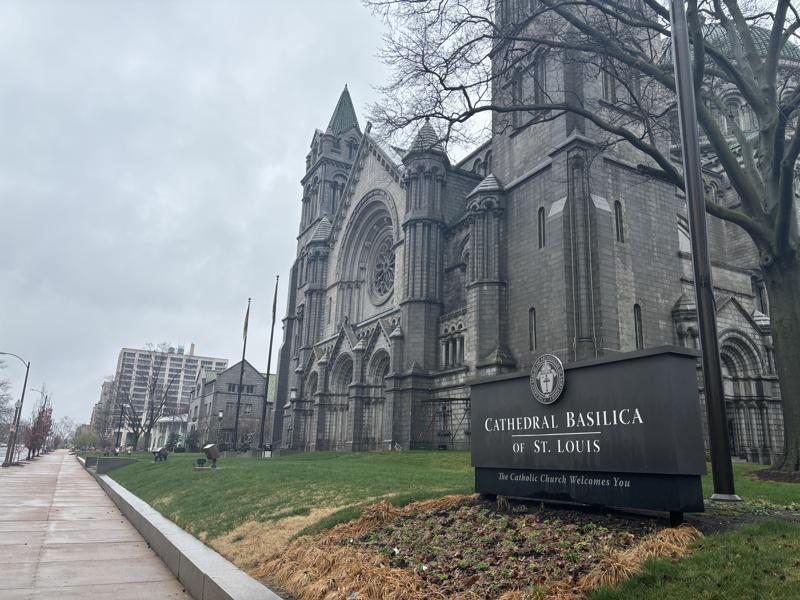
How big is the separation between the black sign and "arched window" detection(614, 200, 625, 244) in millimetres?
21297

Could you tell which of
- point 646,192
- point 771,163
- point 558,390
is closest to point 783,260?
point 771,163

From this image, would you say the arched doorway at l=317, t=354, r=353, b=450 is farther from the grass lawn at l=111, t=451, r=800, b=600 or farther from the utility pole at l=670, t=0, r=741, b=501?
the utility pole at l=670, t=0, r=741, b=501

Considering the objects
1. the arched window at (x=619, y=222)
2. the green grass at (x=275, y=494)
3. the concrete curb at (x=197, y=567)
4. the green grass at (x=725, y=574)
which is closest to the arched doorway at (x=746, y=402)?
the arched window at (x=619, y=222)

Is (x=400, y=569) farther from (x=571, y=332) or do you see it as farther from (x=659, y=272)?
(x=659, y=272)

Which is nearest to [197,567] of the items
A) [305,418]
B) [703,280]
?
[703,280]

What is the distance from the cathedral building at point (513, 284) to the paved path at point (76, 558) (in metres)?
12.4

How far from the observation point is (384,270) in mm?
42156

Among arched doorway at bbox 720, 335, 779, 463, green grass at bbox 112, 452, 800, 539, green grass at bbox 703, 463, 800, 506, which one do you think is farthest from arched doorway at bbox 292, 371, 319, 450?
green grass at bbox 703, 463, 800, 506

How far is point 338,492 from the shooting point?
11.9m

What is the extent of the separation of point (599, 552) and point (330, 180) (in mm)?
53992

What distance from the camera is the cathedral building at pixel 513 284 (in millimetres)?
25984

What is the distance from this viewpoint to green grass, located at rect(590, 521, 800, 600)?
4.23 meters

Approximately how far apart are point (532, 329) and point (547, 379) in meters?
21.4

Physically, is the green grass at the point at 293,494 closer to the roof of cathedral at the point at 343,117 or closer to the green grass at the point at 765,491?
the green grass at the point at 765,491
